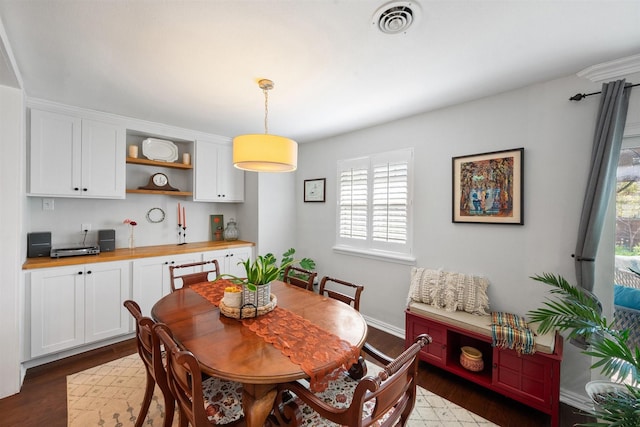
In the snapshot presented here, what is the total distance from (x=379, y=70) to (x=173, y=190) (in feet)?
9.57

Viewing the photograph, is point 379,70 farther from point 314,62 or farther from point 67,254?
point 67,254

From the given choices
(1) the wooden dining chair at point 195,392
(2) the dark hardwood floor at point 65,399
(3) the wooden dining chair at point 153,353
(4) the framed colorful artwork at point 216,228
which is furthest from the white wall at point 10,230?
(4) the framed colorful artwork at point 216,228

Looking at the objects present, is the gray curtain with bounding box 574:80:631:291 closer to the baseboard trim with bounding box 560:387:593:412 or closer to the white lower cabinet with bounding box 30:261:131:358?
the baseboard trim with bounding box 560:387:593:412

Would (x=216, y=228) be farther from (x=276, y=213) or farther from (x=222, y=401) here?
(x=222, y=401)

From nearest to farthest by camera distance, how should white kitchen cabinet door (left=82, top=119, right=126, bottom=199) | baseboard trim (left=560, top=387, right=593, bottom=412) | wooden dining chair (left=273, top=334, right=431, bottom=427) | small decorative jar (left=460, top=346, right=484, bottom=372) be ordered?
wooden dining chair (left=273, top=334, right=431, bottom=427) < baseboard trim (left=560, top=387, right=593, bottom=412) < small decorative jar (left=460, top=346, right=484, bottom=372) < white kitchen cabinet door (left=82, top=119, right=126, bottom=199)

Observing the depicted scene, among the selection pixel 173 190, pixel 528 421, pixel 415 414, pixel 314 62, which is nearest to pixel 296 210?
pixel 173 190

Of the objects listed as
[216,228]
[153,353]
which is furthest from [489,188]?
[216,228]

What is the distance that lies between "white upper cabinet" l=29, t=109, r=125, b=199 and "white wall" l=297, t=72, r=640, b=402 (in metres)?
2.89

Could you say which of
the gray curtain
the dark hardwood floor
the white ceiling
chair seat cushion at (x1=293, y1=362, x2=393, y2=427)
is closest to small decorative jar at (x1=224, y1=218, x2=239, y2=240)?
the dark hardwood floor

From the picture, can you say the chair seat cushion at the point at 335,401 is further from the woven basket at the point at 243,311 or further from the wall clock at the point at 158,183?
the wall clock at the point at 158,183

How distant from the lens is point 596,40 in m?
1.61

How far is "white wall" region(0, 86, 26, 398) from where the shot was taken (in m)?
2.00

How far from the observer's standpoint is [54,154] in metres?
2.62

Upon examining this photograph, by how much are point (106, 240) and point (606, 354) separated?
4.19 meters
